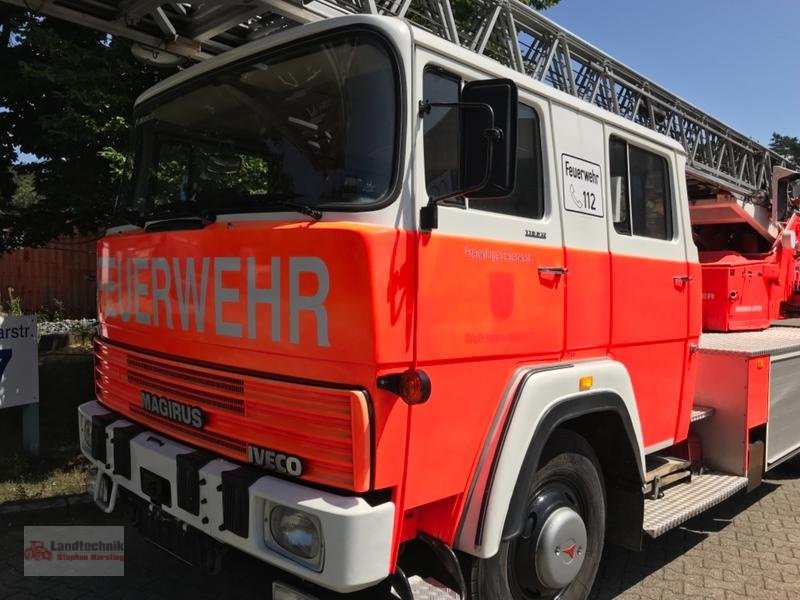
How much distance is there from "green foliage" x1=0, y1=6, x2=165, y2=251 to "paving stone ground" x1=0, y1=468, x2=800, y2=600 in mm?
2566

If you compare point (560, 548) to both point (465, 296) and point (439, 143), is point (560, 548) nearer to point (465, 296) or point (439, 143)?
point (465, 296)

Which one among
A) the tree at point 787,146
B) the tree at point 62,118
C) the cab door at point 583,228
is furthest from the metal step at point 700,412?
the tree at point 787,146

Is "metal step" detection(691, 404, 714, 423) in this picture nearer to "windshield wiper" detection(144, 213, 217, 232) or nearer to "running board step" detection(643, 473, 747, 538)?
"running board step" detection(643, 473, 747, 538)

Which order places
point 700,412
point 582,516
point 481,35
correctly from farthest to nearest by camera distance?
point 481,35 → point 700,412 → point 582,516

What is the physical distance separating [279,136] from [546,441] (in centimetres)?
175

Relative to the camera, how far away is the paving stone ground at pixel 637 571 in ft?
11.2

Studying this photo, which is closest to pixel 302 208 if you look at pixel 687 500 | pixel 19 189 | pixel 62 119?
pixel 687 500

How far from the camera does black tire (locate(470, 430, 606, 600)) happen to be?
8.30ft

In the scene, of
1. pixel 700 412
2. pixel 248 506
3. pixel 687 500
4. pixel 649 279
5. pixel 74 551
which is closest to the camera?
pixel 248 506

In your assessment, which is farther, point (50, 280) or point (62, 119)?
point (50, 280)

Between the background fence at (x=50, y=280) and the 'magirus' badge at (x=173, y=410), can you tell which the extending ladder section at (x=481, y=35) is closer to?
the 'magirus' badge at (x=173, y=410)

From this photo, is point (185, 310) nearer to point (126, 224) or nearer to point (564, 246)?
point (126, 224)

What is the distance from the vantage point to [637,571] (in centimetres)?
379

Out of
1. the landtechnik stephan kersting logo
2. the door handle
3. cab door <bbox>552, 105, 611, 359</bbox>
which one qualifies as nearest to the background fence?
the landtechnik stephan kersting logo
